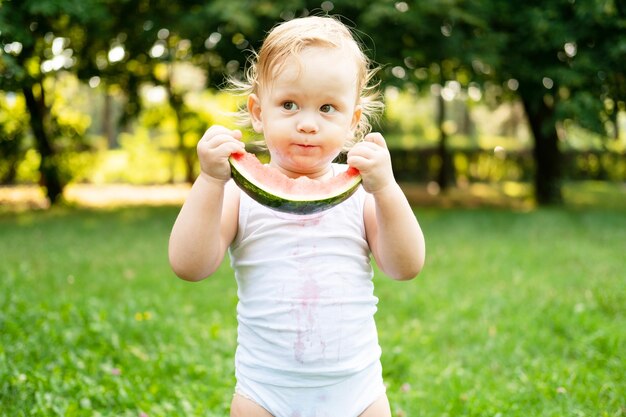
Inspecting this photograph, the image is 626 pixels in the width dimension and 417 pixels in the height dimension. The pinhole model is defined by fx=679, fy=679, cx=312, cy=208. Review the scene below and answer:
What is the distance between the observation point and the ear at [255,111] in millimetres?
2342

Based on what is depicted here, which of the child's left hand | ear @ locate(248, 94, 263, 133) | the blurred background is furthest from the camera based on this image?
the blurred background

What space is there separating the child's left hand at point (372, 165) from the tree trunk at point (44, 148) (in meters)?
15.2

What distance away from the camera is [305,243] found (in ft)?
7.18

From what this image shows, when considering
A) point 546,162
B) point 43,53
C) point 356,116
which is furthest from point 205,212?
point 546,162

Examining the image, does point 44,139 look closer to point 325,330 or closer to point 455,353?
point 455,353

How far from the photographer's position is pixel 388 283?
23.7ft

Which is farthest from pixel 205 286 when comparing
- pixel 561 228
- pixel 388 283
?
pixel 561 228

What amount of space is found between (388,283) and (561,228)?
17.8ft

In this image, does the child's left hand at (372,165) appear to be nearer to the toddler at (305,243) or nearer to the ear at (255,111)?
the toddler at (305,243)

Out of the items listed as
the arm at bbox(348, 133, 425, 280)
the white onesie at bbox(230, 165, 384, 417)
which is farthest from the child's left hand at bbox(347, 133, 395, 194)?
the white onesie at bbox(230, 165, 384, 417)

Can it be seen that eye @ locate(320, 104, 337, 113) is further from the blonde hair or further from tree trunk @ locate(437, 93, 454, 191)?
tree trunk @ locate(437, 93, 454, 191)

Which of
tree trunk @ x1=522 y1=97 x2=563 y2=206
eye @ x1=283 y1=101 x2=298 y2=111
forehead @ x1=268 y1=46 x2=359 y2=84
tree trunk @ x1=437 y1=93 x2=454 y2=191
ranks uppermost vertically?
forehead @ x1=268 y1=46 x2=359 y2=84

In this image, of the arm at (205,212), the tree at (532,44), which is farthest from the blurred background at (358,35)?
the arm at (205,212)

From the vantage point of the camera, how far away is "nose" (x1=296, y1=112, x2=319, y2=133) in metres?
2.08
